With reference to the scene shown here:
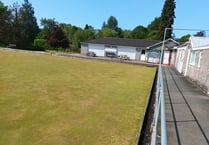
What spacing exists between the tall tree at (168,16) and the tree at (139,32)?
25.4 metres

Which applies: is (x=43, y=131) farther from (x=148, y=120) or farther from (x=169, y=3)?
(x=169, y=3)

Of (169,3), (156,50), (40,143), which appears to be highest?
(169,3)

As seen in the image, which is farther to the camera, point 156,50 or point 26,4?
point 26,4

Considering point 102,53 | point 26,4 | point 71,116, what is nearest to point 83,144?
point 71,116

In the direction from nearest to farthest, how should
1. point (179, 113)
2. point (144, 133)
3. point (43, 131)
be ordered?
1. point (43, 131)
2. point (144, 133)
3. point (179, 113)

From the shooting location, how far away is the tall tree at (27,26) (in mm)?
56438

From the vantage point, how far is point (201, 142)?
4.50 meters

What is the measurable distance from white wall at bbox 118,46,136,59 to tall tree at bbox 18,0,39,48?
29.5 m

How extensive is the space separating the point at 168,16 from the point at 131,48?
1939 cm

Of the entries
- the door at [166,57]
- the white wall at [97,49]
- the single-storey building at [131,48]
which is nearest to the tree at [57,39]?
the single-storey building at [131,48]

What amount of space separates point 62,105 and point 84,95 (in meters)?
1.70

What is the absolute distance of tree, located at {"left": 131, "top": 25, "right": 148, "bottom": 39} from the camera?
255ft

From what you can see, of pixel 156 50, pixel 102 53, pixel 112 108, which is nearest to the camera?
pixel 112 108

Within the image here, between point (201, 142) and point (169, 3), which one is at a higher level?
point (169, 3)
